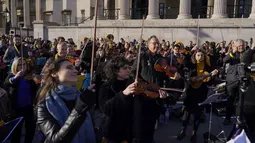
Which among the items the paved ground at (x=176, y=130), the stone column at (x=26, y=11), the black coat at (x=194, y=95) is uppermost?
the stone column at (x=26, y=11)

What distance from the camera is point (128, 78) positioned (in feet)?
11.1

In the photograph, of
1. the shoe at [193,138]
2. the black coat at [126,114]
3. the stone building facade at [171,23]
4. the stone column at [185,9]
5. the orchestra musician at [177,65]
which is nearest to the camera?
the black coat at [126,114]

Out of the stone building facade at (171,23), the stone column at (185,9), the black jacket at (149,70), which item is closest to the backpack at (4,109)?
the black jacket at (149,70)

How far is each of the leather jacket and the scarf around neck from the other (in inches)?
2.1

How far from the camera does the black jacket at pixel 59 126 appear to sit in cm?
200

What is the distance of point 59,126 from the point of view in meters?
2.19

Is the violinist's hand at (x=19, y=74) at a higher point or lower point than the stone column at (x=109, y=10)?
lower

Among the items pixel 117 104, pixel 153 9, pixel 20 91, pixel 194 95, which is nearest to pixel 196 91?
pixel 194 95

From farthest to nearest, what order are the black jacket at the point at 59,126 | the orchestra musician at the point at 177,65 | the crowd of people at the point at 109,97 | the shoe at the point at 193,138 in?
the orchestra musician at the point at 177,65 < the shoe at the point at 193,138 < the crowd of people at the point at 109,97 < the black jacket at the point at 59,126

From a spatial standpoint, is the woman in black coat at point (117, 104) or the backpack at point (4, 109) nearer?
the woman in black coat at point (117, 104)

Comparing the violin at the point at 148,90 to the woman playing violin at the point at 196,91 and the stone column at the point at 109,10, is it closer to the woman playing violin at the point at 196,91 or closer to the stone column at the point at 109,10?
the woman playing violin at the point at 196,91

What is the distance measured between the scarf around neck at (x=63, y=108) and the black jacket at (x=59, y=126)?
54mm

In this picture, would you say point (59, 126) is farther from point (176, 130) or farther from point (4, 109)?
point (176, 130)

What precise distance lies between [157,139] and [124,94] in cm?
304
